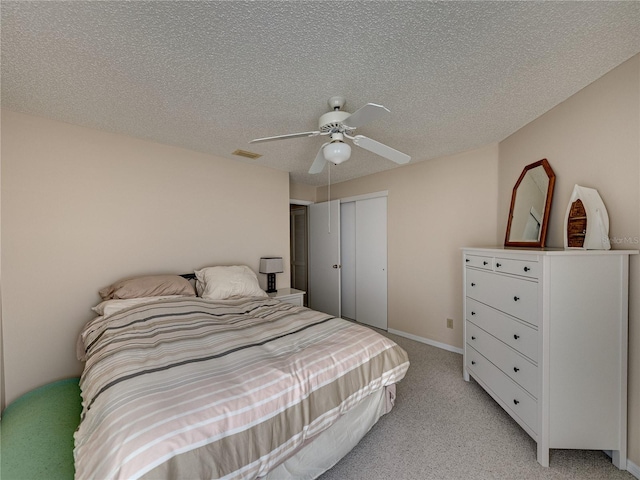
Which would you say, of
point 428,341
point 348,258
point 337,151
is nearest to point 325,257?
point 348,258

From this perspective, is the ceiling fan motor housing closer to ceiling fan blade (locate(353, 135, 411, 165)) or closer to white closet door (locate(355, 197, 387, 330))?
ceiling fan blade (locate(353, 135, 411, 165))

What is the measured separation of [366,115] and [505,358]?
6.50 ft

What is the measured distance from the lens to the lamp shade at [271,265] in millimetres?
3404

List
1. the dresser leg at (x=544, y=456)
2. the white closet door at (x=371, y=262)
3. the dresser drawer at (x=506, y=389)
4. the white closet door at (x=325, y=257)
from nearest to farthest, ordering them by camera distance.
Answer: the dresser leg at (x=544, y=456)
the dresser drawer at (x=506, y=389)
the white closet door at (x=371, y=262)
the white closet door at (x=325, y=257)

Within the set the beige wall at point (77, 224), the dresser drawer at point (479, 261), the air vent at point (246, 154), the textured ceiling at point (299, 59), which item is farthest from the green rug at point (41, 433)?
the dresser drawer at point (479, 261)

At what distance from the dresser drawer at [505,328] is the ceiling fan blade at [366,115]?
1.65 metres

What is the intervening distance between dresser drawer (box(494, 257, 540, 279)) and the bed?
39.2 inches

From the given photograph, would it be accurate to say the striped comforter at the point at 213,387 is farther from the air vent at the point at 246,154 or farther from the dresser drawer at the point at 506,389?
the air vent at the point at 246,154

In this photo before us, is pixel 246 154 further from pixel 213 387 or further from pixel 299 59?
pixel 213 387

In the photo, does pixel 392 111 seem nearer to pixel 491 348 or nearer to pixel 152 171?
pixel 491 348

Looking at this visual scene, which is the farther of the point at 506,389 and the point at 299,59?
the point at 506,389

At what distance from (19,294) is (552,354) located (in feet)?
12.7

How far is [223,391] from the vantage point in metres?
1.11

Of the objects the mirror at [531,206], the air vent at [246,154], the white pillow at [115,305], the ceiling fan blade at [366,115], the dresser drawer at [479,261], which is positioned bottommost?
the white pillow at [115,305]
